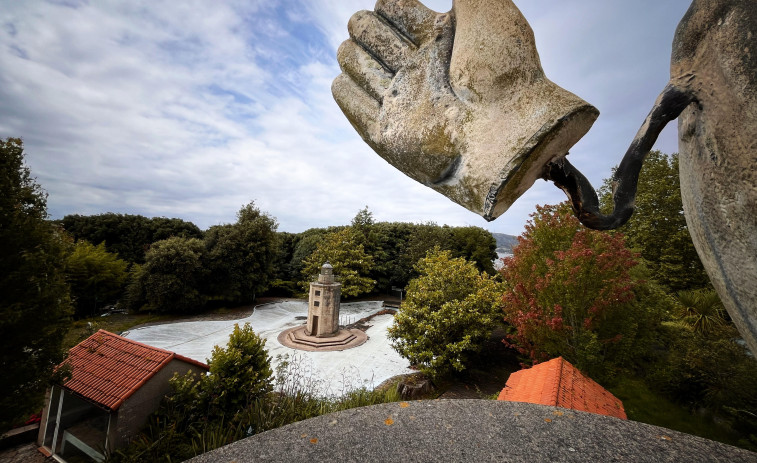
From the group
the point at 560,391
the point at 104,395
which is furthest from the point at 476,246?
the point at 104,395

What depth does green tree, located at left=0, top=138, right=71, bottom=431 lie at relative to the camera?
623cm

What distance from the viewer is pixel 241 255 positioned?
24828 millimetres

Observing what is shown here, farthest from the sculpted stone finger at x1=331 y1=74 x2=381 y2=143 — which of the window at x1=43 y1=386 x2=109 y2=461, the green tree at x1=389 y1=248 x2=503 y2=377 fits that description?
the green tree at x1=389 y1=248 x2=503 y2=377

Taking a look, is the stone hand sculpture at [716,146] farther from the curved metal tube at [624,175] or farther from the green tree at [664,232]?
the green tree at [664,232]

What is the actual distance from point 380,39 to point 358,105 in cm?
34

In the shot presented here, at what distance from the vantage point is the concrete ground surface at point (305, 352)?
12750 mm

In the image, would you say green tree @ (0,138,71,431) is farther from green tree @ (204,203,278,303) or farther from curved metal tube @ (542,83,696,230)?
green tree @ (204,203,278,303)

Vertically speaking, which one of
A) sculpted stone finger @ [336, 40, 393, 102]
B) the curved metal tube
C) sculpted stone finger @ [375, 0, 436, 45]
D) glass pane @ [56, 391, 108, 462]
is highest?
sculpted stone finger @ [375, 0, 436, 45]

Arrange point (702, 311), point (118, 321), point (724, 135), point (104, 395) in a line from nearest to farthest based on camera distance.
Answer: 1. point (724, 135)
2. point (104, 395)
3. point (702, 311)
4. point (118, 321)

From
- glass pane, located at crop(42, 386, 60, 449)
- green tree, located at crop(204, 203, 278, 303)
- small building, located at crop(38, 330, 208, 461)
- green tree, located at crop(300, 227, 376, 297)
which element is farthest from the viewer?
green tree, located at crop(300, 227, 376, 297)

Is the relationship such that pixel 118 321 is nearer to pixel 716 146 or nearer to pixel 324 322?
pixel 324 322

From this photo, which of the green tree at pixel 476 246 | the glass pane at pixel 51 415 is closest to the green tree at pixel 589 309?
the glass pane at pixel 51 415

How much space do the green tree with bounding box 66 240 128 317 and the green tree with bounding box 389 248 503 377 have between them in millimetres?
19257

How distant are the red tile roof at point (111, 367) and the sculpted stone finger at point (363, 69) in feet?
28.3
